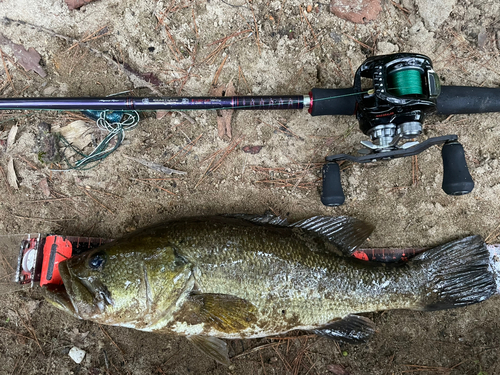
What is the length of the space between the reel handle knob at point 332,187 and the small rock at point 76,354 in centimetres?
283

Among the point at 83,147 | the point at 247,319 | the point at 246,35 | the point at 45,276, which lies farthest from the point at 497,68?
the point at 45,276

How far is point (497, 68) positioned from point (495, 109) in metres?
0.72

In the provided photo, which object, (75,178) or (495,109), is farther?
(75,178)

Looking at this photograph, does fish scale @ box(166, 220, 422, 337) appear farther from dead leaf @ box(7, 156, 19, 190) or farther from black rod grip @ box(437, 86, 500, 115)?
dead leaf @ box(7, 156, 19, 190)

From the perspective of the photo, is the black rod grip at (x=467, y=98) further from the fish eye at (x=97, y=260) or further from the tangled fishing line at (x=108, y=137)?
the fish eye at (x=97, y=260)

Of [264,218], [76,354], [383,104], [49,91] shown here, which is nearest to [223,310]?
[264,218]

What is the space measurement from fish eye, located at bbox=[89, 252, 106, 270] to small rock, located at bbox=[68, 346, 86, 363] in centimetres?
130

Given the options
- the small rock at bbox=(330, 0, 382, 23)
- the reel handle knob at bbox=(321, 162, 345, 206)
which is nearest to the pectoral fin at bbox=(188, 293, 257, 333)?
the reel handle knob at bbox=(321, 162, 345, 206)

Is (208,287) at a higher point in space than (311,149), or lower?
lower

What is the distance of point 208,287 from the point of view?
110 inches

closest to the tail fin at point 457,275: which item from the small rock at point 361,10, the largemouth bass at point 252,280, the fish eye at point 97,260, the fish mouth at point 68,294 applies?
the largemouth bass at point 252,280

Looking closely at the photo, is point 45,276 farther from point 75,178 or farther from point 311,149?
point 311,149

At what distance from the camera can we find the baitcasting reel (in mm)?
2520

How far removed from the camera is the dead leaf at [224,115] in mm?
3404
